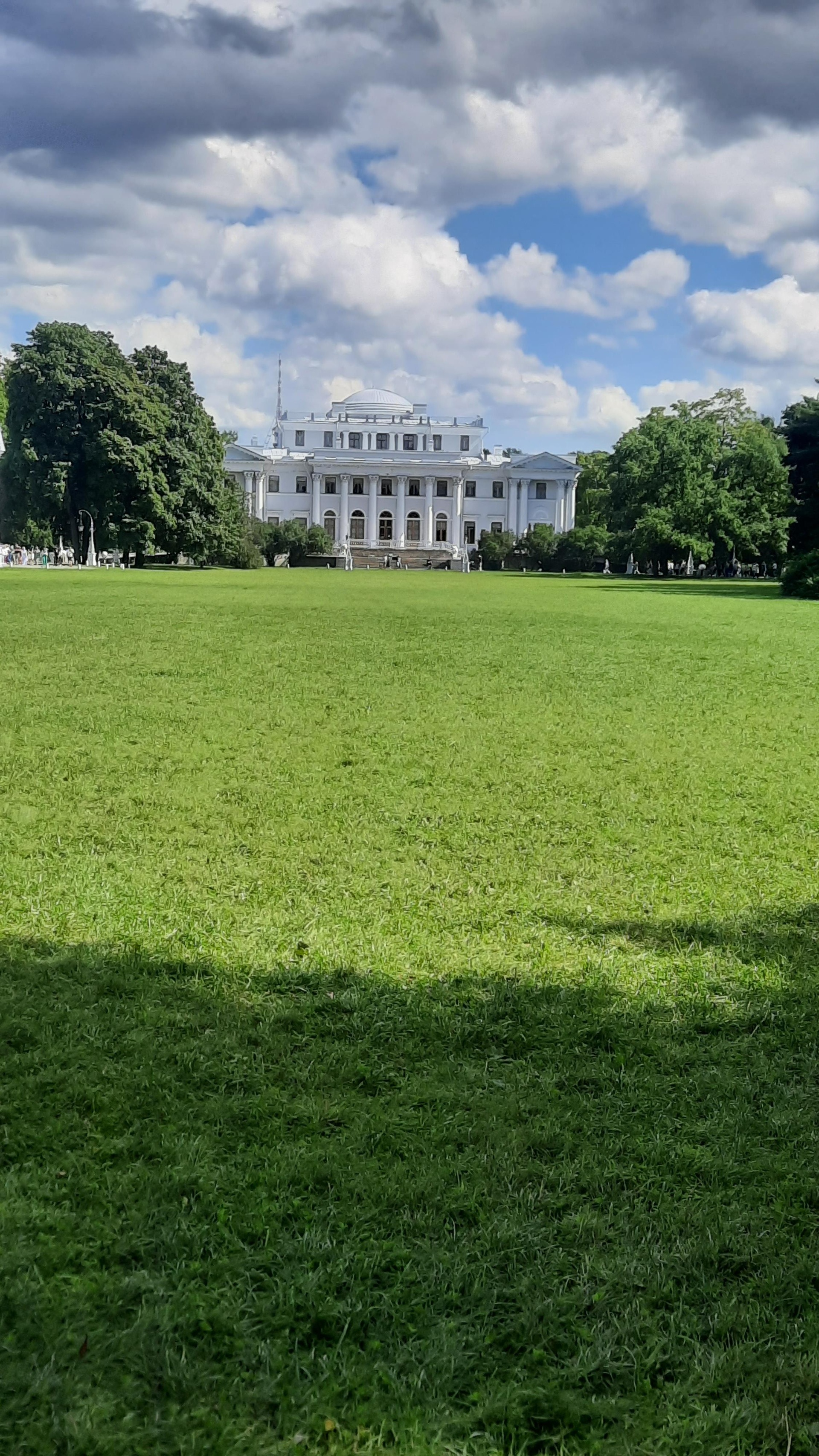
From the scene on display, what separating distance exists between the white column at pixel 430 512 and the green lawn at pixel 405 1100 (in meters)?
94.0

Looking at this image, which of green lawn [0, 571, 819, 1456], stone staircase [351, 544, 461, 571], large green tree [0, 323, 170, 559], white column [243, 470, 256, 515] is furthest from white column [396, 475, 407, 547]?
green lawn [0, 571, 819, 1456]

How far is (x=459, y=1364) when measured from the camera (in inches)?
85.8

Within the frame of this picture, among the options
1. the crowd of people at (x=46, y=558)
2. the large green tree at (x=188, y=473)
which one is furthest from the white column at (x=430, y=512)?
the crowd of people at (x=46, y=558)

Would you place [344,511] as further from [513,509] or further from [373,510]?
[513,509]

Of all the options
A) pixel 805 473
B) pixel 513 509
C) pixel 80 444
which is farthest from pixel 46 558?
pixel 513 509

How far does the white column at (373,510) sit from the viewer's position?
329ft

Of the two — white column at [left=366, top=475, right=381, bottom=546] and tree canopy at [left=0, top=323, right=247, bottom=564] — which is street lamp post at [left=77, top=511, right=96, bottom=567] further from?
white column at [left=366, top=475, right=381, bottom=546]

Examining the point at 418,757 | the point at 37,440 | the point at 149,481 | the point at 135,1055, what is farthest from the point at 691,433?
the point at 135,1055

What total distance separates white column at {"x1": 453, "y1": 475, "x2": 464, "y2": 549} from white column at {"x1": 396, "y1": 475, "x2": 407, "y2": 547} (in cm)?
451

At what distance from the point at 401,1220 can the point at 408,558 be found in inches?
3471

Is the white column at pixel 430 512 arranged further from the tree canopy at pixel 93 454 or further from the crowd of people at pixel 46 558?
the tree canopy at pixel 93 454

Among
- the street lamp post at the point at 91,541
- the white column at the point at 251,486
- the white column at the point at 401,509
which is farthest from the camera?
the white column at the point at 401,509

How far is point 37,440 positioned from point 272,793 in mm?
49787

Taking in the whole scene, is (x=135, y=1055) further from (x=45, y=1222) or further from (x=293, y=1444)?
(x=293, y=1444)
